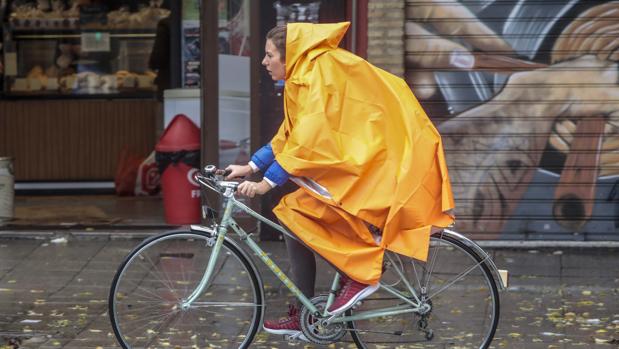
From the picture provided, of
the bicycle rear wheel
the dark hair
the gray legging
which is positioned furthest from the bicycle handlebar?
the bicycle rear wheel

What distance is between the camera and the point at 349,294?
5820 mm

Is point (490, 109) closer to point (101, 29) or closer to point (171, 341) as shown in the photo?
point (171, 341)

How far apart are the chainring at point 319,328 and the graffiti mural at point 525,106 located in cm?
362

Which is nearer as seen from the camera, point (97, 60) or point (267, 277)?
point (267, 277)

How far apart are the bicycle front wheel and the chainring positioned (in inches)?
9.3

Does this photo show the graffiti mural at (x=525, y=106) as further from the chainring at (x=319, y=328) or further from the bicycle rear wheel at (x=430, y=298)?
the chainring at (x=319, y=328)

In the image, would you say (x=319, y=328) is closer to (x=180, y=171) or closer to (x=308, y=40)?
(x=308, y=40)

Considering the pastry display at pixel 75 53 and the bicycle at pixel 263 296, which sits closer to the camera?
the bicycle at pixel 263 296

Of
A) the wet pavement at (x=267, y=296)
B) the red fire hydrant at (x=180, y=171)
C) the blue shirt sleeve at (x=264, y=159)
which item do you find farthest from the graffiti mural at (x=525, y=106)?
the blue shirt sleeve at (x=264, y=159)

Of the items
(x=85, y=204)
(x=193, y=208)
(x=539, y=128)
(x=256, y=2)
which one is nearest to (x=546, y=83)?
(x=539, y=128)

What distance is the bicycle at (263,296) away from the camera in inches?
230

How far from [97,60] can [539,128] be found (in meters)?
5.23

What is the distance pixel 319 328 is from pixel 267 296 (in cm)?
194

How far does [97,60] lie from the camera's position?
40.3 feet
